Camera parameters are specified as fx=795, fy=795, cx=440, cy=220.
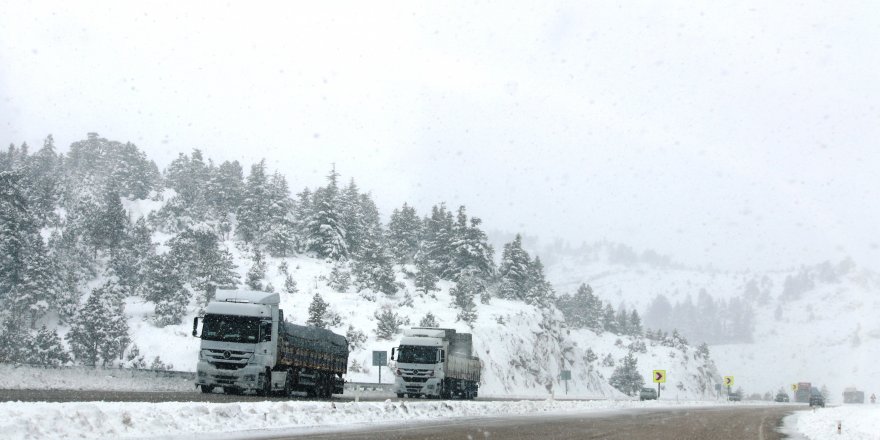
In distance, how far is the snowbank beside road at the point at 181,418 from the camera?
1539cm

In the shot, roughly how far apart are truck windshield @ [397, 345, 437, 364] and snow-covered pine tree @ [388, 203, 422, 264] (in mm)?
77472

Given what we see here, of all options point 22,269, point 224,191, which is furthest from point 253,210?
point 22,269

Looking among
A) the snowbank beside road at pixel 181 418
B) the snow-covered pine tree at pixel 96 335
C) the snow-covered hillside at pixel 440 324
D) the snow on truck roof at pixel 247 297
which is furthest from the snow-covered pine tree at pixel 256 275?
the snowbank beside road at pixel 181 418

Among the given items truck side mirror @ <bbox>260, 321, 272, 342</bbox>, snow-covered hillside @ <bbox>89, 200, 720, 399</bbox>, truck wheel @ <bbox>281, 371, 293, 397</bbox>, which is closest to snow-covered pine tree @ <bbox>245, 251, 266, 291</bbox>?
snow-covered hillside @ <bbox>89, 200, 720, 399</bbox>

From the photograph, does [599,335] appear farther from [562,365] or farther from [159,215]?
[159,215]

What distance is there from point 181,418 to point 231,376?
12.3 m

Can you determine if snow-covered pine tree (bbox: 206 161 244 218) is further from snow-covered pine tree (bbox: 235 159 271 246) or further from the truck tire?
the truck tire

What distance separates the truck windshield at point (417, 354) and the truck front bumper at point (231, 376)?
16.0m

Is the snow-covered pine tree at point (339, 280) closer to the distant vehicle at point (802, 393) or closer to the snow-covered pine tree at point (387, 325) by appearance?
the snow-covered pine tree at point (387, 325)

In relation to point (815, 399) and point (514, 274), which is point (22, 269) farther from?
point (815, 399)

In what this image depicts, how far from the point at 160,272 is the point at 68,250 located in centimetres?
2520

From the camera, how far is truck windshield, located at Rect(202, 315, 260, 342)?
31.2 metres

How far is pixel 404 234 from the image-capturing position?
131375mm

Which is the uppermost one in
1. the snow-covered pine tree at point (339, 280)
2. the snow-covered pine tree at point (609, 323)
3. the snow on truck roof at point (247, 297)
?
the snow-covered pine tree at point (609, 323)
